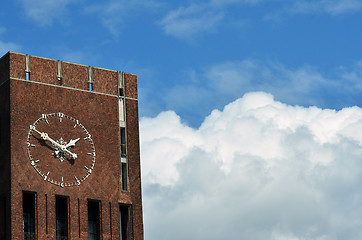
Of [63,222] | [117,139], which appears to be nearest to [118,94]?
[117,139]

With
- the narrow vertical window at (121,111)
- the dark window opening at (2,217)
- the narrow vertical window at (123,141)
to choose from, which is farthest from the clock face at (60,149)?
the narrow vertical window at (121,111)

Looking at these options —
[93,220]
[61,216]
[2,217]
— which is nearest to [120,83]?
[93,220]

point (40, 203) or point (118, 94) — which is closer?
point (40, 203)

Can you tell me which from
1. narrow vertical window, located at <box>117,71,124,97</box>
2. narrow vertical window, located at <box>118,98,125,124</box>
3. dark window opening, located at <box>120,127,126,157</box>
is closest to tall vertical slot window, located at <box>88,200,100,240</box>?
dark window opening, located at <box>120,127,126,157</box>

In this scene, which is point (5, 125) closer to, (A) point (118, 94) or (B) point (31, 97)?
(B) point (31, 97)

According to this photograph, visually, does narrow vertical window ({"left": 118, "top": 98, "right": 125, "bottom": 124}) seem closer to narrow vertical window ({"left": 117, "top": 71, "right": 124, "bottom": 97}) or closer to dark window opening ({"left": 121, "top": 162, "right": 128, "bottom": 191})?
narrow vertical window ({"left": 117, "top": 71, "right": 124, "bottom": 97})

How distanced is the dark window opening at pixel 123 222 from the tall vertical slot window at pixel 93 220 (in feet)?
7.96

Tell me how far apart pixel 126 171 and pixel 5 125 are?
12.6 m

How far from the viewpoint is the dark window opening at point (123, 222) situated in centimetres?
13025

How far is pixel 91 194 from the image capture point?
12862 cm

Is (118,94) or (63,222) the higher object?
(118,94)

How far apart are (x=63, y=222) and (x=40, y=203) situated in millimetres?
3223

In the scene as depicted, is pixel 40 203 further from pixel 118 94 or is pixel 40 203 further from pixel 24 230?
pixel 118 94

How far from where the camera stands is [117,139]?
132250 millimetres
